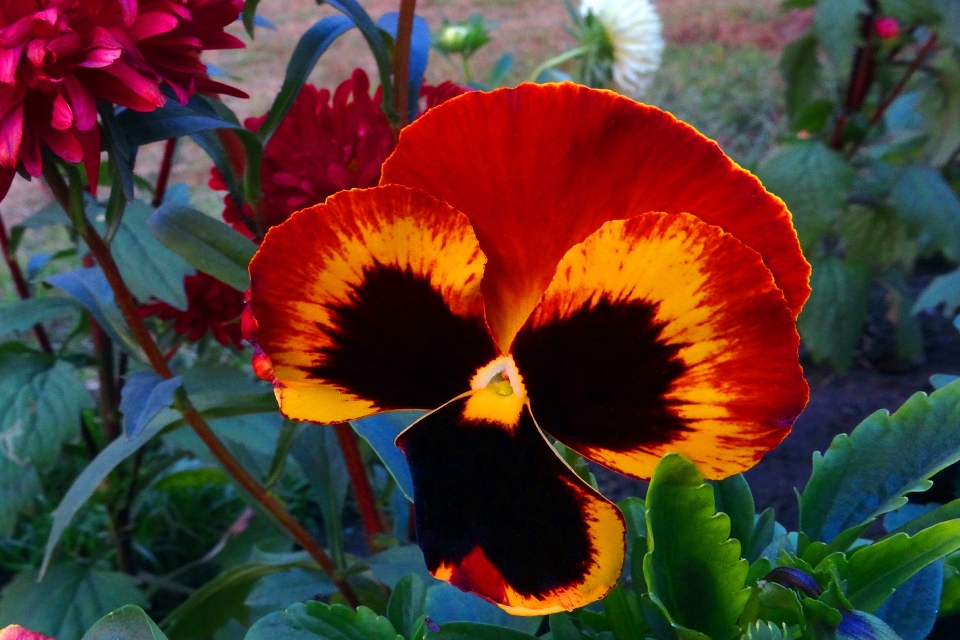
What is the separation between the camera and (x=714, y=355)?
1.16ft

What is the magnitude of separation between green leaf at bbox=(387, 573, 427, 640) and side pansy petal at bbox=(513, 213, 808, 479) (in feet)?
0.63

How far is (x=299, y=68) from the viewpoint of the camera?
2.23 ft

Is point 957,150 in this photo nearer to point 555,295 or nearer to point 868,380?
point 868,380

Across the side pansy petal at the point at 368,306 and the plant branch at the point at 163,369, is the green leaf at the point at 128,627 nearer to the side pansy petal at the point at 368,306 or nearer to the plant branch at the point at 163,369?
the side pansy petal at the point at 368,306

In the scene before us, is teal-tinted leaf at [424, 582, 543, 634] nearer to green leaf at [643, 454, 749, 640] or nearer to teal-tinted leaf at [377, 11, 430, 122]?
green leaf at [643, 454, 749, 640]

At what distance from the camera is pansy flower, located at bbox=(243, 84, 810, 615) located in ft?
1.14

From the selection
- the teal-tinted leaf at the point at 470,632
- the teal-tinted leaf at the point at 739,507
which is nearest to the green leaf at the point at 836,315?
the teal-tinted leaf at the point at 739,507

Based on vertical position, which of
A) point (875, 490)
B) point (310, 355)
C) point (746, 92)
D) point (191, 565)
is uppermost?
point (310, 355)

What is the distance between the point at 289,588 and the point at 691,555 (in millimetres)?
551

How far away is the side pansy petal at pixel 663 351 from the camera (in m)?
0.34

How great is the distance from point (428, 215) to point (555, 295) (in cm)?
6

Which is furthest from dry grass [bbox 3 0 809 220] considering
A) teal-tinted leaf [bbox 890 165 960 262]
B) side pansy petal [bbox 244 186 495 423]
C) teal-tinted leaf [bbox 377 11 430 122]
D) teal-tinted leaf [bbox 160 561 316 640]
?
side pansy petal [bbox 244 186 495 423]

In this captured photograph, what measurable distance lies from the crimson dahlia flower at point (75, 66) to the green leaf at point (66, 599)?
714mm

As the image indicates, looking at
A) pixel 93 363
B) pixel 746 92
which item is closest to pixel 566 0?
pixel 93 363
